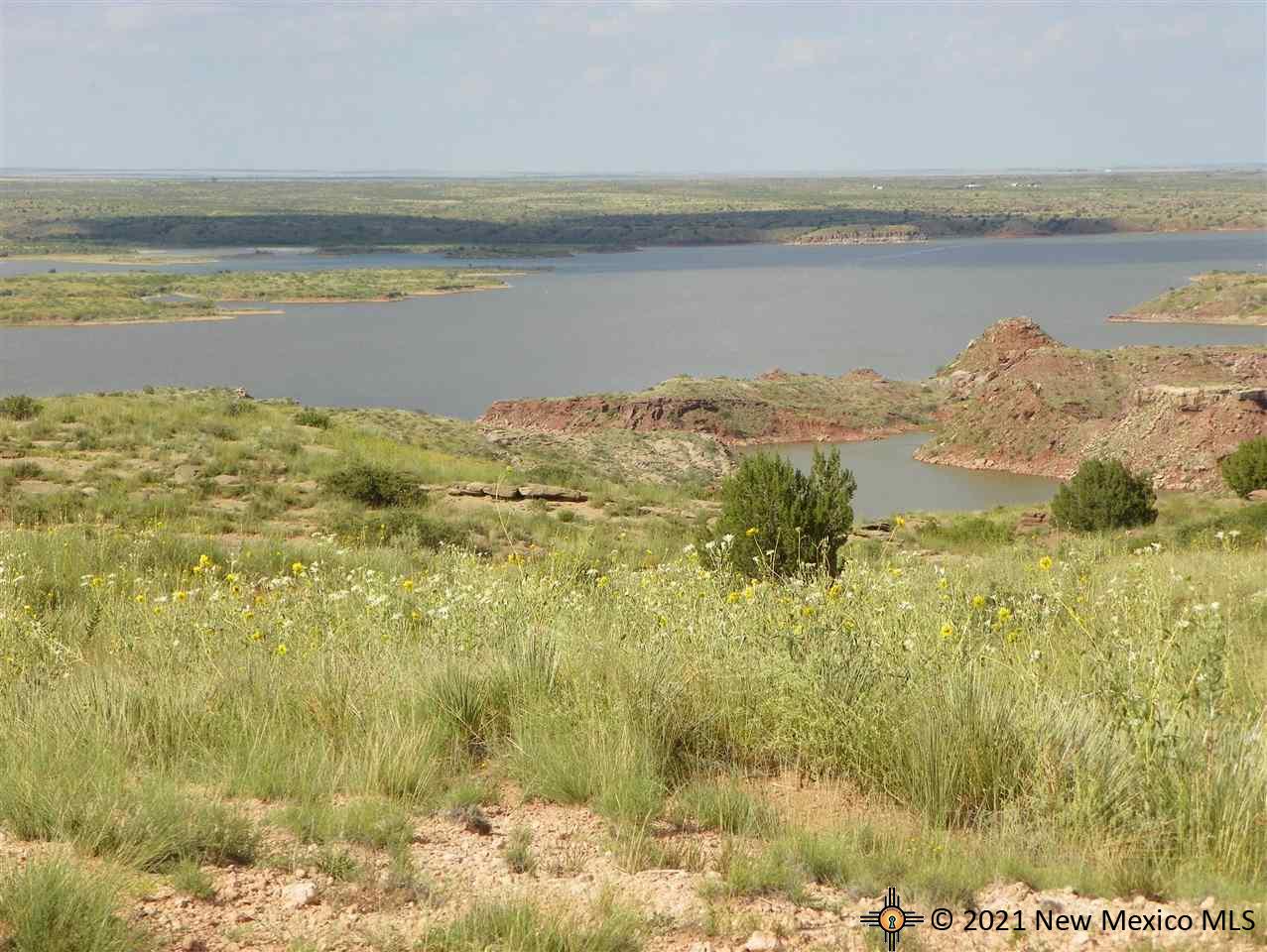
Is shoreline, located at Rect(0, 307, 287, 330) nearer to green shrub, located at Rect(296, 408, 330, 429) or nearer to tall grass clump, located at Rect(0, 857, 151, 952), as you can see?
green shrub, located at Rect(296, 408, 330, 429)

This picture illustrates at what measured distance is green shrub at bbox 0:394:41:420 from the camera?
23047mm

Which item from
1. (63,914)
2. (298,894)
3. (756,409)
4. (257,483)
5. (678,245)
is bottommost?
(756,409)

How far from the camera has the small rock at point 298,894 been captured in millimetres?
3648

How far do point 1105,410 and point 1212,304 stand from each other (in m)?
43.3

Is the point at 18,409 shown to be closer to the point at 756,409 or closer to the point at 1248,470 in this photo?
the point at 1248,470

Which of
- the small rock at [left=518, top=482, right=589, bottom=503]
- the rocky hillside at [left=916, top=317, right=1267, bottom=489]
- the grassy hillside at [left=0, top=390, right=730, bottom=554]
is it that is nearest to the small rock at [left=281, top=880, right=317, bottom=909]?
the grassy hillside at [left=0, top=390, right=730, bottom=554]

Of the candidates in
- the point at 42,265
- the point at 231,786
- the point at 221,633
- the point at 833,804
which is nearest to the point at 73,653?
the point at 221,633

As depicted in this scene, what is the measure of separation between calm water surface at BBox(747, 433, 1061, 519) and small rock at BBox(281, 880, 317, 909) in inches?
1176

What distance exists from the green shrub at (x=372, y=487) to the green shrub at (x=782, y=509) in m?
5.79

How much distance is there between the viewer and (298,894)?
145 inches

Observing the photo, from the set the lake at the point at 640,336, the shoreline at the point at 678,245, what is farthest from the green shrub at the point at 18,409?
the shoreline at the point at 678,245

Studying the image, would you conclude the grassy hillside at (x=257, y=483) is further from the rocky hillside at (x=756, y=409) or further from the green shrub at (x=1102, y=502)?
the rocky hillside at (x=756, y=409)

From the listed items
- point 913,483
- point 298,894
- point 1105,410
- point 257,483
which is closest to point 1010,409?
point 1105,410

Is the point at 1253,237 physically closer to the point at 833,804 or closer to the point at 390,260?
the point at 390,260
